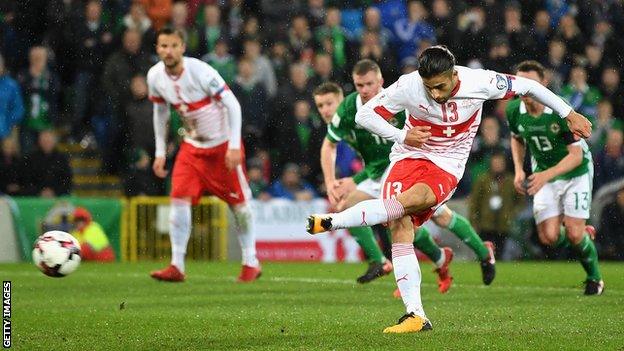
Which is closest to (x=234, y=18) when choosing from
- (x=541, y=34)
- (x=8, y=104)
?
(x=8, y=104)

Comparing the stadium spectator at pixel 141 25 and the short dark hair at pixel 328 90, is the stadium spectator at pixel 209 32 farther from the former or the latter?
the short dark hair at pixel 328 90

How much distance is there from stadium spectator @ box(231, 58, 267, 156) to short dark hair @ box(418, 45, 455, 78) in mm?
10836

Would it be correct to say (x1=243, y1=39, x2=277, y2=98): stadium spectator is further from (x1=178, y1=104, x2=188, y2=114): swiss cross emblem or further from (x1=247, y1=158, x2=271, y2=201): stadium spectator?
(x1=178, y1=104, x2=188, y2=114): swiss cross emblem

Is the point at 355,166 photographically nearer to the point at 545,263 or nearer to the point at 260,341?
the point at 545,263

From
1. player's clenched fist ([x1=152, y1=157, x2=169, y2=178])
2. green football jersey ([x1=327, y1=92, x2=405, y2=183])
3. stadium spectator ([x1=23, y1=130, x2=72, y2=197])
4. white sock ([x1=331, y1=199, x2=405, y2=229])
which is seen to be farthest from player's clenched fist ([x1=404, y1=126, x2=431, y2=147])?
stadium spectator ([x1=23, y1=130, x2=72, y2=197])

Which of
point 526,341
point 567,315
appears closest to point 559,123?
point 567,315

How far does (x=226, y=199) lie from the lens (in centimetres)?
1345

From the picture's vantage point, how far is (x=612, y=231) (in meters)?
18.7

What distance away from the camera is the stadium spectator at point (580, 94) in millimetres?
18828

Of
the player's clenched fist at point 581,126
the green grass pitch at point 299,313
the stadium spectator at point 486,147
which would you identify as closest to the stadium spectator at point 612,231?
the stadium spectator at point 486,147

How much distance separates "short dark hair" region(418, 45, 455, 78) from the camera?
8.24 meters

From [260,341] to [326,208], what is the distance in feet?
35.8

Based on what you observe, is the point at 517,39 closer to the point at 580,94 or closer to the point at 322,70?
the point at 580,94

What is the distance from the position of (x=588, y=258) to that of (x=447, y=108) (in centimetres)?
365
